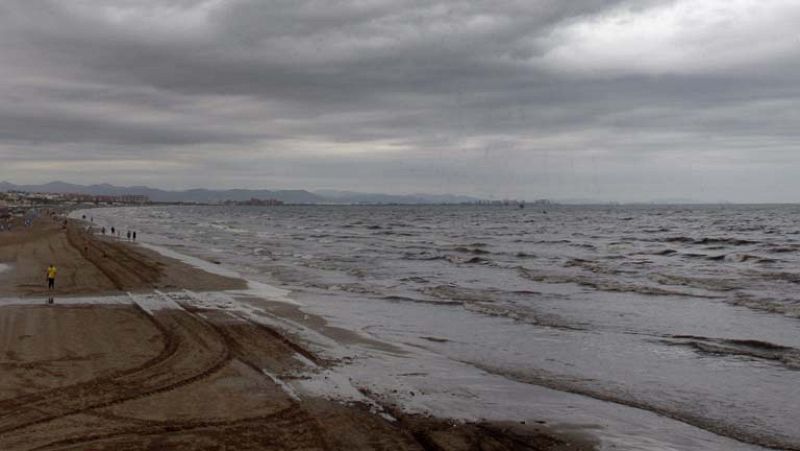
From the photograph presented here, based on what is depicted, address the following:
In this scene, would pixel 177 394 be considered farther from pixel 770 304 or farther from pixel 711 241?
pixel 711 241

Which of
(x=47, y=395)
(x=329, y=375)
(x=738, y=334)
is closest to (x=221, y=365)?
(x=329, y=375)

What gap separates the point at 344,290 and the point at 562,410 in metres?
17.1

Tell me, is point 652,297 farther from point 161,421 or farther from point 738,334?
point 161,421

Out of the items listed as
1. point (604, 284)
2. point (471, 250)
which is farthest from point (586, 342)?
point (471, 250)

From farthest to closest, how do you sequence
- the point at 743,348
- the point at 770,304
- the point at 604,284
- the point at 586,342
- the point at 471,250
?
the point at 471,250 < the point at 604,284 < the point at 770,304 < the point at 586,342 < the point at 743,348

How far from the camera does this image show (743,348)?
1584cm

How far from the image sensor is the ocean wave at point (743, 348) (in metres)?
14.8

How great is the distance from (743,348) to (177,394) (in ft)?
42.8

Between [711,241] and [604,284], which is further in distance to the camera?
[711,241]

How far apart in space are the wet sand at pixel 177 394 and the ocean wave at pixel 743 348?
308 inches

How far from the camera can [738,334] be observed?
1769 cm

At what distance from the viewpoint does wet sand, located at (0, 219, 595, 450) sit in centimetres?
885

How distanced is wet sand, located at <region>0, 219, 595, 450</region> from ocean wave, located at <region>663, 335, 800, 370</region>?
25.7 ft

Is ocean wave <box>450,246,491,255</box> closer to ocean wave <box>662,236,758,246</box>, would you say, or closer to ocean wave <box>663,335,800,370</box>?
ocean wave <box>662,236,758,246</box>
